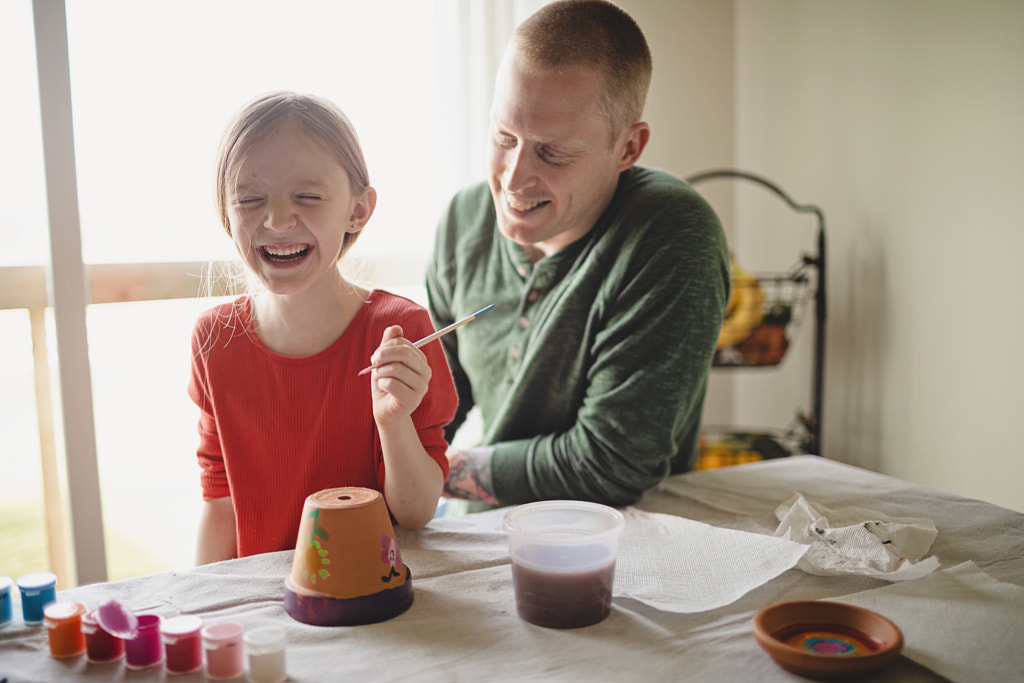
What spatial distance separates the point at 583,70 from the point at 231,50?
105cm

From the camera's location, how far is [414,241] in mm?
2160

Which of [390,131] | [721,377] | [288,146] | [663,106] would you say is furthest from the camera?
[721,377]

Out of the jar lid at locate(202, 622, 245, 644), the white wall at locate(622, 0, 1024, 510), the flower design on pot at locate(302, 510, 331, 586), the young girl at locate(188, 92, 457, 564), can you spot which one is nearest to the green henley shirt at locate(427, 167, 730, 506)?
the young girl at locate(188, 92, 457, 564)

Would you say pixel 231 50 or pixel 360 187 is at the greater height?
pixel 231 50

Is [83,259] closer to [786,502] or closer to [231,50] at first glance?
[231,50]

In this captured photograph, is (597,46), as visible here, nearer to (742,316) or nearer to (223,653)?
(223,653)

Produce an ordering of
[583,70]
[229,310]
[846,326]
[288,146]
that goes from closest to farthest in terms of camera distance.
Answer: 1. [288,146]
2. [229,310]
3. [583,70]
4. [846,326]

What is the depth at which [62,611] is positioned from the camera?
28.6 inches

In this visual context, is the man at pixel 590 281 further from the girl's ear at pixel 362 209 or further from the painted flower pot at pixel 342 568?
the painted flower pot at pixel 342 568

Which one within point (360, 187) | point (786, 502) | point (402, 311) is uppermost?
point (360, 187)

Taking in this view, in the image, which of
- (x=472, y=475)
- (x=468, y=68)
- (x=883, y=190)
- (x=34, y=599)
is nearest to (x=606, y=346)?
(x=472, y=475)

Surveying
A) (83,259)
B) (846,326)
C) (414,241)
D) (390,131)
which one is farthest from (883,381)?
(83,259)

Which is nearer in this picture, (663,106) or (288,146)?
(288,146)

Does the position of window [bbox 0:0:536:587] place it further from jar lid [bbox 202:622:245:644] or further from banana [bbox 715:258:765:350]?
jar lid [bbox 202:622:245:644]
